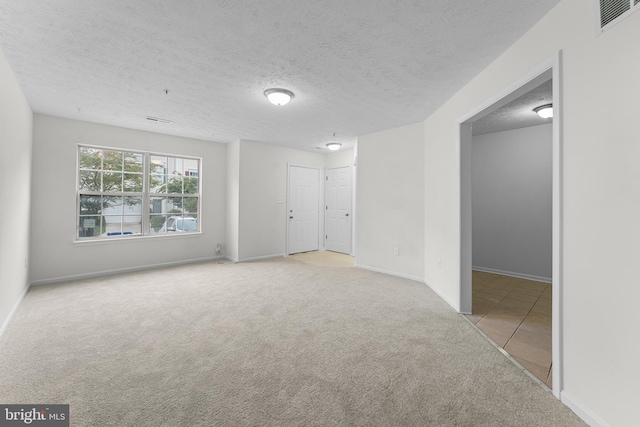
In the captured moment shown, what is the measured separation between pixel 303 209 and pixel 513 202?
14.4 feet

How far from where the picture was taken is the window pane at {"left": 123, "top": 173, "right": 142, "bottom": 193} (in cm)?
479

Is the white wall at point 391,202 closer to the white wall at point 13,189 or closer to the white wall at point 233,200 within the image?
the white wall at point 233,200

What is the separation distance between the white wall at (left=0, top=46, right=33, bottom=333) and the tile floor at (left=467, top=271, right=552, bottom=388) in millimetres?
4694

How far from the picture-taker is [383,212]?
4766mm

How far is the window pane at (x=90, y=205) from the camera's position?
4.41m

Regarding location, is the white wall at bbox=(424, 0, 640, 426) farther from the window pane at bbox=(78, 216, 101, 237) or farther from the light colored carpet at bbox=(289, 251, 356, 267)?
the window pane at bbox=(78, 216, 101, 237)

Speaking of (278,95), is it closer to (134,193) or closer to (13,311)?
(134,193)

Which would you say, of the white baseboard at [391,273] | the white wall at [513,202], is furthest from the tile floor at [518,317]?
the white baseboard at [391,273]

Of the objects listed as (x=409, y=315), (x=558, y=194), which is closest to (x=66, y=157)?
(x=409, y=315)

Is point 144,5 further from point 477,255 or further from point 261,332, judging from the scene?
point 477,255

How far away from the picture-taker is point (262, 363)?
2051 mm

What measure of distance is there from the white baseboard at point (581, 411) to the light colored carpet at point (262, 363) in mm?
42

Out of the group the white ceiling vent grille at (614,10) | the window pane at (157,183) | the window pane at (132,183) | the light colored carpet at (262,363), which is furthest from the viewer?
the window pane at (157,183)

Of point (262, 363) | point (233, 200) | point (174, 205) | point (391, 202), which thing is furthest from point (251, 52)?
point (174, 205)
